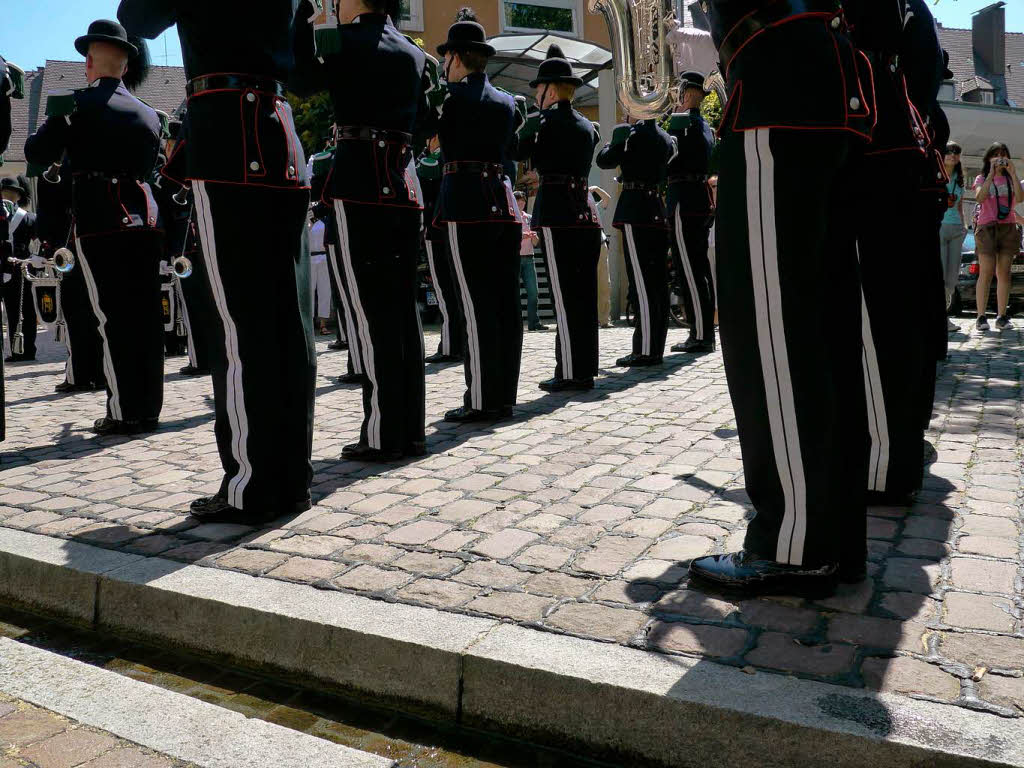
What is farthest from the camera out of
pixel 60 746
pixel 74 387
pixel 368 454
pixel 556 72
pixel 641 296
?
pixel 641 296

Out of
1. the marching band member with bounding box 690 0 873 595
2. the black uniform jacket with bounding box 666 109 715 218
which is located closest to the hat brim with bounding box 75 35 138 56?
the marching band member with bounding box 690 0 873 595

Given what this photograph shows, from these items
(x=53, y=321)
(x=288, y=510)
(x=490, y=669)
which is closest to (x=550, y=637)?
(x=490, y=669)

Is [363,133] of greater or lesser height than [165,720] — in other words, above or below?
above

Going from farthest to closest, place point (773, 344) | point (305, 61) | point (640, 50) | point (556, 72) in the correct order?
point (640, 50) < point (556, 72) < point (305, 61) < point (773, 344)

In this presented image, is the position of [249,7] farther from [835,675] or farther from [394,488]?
[835,675]

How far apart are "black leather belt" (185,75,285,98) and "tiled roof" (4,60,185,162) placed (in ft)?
118

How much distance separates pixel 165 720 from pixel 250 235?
1.87 meters

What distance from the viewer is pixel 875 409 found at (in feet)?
12.1

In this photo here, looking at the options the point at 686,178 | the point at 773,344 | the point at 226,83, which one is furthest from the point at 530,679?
the point at 686,178

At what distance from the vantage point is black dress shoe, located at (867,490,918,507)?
3.75m

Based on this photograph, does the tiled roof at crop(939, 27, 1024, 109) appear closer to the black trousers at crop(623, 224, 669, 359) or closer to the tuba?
the tuba

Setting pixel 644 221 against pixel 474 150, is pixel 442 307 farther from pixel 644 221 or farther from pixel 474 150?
pixel 474 150

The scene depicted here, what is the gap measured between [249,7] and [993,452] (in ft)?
12.3

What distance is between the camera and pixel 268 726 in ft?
7.73
